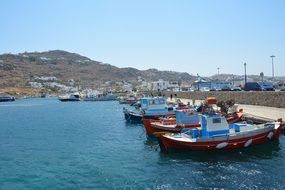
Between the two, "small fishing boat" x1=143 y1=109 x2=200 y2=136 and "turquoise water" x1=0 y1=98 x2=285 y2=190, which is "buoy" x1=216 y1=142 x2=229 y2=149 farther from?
"small fishing boat" x1=143 y1=109 x2=200 y2=136

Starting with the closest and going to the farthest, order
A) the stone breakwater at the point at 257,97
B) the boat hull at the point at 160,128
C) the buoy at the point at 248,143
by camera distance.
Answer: the buoy at the point at 248,143 → the boat hull at the point at 160,128 → the stone breakwater at the point at 257,97

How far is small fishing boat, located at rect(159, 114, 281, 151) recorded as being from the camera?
2603 cm

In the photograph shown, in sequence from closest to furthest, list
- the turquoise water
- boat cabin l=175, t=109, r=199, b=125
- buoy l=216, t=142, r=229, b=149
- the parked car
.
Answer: the turquoise water → buoy l=216, t=142, r=229, b=149 → boat cabin l=175, t=109, r=199, b=125 → the parked car

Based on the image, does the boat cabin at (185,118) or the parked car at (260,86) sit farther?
the parked car at (260,86)

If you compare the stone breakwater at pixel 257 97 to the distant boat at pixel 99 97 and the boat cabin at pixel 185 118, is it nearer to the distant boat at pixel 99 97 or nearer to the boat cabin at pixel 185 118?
the boat cabin at pixel 185 118

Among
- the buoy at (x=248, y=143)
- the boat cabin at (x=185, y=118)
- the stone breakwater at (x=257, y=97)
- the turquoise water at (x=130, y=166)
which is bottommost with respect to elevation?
the turquoise water at (x=130, y=166)

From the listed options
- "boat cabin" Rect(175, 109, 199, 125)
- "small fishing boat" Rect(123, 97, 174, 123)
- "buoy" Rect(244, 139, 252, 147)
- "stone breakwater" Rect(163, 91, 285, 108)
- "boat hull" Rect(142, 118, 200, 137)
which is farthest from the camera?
"small fishing boat" Rect(123, 97, 174, 123)

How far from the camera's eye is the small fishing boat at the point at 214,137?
2603 centimetres

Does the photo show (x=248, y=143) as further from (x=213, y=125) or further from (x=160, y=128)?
(x=160, y=128)

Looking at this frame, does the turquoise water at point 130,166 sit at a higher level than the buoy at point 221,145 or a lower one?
lower

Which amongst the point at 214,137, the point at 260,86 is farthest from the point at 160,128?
the point at 260,86

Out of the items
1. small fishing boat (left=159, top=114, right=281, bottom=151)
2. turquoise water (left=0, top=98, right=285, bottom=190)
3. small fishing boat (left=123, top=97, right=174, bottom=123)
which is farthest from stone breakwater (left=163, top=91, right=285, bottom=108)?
small fishing boat (left=159, top=114, right=281, bottom=151)

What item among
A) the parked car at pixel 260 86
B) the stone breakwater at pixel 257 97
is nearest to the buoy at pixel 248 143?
the stone breakwater at pixel 257 97

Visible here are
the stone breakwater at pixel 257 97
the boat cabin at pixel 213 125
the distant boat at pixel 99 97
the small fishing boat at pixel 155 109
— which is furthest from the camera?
the distant boat at pixel 99 97
